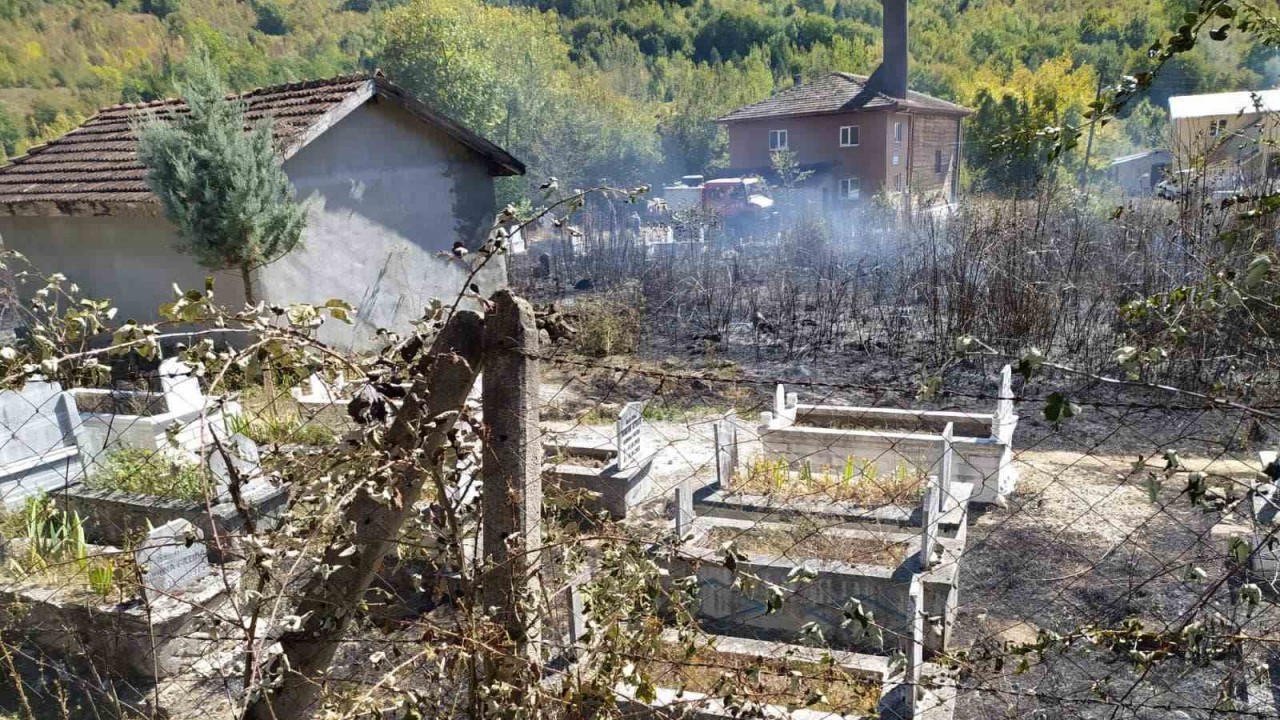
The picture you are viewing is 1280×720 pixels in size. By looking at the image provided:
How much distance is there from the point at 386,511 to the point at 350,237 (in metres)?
9.72

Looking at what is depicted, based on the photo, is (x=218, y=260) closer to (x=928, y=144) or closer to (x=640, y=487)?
(x=640, y=487)

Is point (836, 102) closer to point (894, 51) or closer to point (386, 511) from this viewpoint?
point (894, 51)

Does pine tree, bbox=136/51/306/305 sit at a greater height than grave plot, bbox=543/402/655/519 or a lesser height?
greater

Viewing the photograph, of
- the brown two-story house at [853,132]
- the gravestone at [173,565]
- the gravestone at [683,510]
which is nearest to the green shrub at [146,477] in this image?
the gravestone at [173,565]

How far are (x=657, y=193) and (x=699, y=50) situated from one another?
152 feet

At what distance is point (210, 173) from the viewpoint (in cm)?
834

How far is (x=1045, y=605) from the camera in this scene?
14.4 feet

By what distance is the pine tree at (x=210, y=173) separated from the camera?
27.2ft

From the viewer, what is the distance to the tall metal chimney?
90.0 ft

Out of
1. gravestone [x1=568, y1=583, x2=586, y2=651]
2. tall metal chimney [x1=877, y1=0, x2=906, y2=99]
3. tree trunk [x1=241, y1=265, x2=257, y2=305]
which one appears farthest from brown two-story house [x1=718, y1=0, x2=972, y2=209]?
gravestone [x1=568, y1=583, x2=586, y2=651]

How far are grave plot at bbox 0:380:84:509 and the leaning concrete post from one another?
4.24 meters

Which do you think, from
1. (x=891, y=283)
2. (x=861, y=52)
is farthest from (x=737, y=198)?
(x=861, y=52)

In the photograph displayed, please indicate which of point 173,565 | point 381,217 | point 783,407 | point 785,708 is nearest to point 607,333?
point 381,217

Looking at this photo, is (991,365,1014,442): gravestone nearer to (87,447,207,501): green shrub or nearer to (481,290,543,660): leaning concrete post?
(481,290,543,660): leaning concrete post
